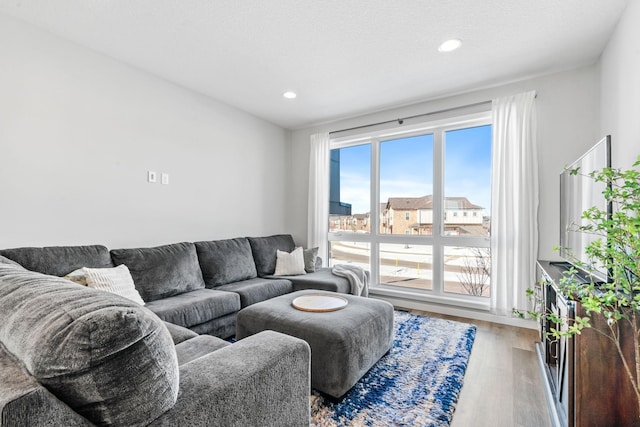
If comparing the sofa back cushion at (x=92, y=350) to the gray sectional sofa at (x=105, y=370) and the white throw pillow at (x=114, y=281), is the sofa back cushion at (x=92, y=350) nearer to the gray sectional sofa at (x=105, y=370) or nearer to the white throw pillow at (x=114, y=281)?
the gray sectional sofa at (x=105, y=370)

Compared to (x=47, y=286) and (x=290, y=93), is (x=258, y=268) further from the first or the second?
(x=47, y=286)

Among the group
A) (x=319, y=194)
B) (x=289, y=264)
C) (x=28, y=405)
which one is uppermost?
(x=319, y=194)

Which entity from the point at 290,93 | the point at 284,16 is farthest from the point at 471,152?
the point at 284,16

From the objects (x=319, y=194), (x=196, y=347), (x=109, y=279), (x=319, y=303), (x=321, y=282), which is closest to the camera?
(x=196, y=347)

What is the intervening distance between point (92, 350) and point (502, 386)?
2347mm

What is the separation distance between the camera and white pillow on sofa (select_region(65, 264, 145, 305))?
82.4 inches

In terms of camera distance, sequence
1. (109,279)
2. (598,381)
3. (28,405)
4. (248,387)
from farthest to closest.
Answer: (109,279) < (598,381) < (248,387) < (28,405)

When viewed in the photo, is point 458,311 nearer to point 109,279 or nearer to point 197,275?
point 197,275

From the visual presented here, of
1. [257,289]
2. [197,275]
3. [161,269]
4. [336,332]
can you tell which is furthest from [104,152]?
[336,332]

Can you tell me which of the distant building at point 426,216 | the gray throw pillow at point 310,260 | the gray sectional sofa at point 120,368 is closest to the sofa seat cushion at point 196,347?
the gray sectional sofa at point 120,368

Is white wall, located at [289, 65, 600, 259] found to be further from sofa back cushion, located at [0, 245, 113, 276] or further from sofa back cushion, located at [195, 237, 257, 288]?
sofa back cushion, located at [0, 245, 113, 276]

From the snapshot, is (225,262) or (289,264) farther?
(289,264)

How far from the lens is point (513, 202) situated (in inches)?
123

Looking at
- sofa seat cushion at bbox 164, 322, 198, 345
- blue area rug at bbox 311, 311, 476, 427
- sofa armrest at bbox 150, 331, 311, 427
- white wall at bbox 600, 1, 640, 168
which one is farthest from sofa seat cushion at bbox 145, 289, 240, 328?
white wall at bbox 600, 1, 640, 168
